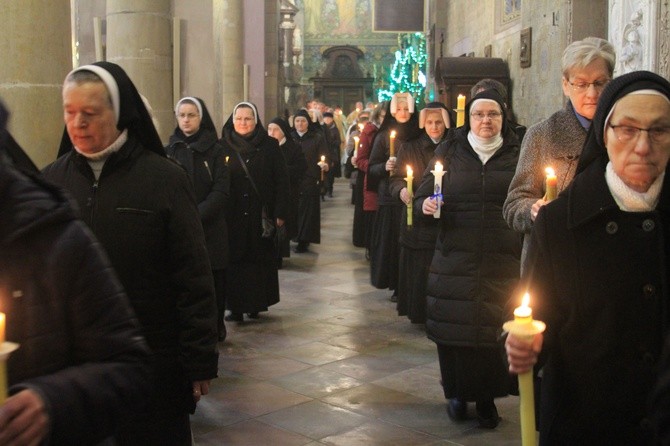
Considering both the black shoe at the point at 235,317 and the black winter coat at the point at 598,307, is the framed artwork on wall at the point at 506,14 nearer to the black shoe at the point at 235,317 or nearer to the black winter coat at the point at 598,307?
the black shoe at the point at 235,317

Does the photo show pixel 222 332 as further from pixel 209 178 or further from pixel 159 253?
pixel 159 253

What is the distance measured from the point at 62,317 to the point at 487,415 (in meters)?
4.45

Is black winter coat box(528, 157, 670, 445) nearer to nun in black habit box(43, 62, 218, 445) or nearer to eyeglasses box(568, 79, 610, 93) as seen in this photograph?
nun in black habit box(43, 62, 218, 445)

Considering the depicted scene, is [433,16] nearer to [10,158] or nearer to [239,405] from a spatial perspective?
[239,405]

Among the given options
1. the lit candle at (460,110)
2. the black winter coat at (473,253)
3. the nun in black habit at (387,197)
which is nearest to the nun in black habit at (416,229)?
the nun in black habit at (387,197)

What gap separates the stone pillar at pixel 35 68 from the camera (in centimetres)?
596

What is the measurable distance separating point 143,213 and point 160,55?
6.28m

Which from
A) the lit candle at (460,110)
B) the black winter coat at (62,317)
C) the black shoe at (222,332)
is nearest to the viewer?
the black winter coat at (62,317)

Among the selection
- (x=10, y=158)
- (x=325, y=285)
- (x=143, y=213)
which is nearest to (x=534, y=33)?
(x=325, y=285)

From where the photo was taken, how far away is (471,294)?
6.14m

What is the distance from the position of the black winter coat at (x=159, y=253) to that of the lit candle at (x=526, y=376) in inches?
63.7

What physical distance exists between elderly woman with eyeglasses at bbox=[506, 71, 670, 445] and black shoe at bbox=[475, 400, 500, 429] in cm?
321

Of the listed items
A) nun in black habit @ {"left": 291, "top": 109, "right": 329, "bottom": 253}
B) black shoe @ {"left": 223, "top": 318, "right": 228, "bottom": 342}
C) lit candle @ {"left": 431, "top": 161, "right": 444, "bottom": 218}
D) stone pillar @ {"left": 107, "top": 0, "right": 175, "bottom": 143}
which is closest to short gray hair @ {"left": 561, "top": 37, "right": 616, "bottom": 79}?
lit candle @ {"left": 431, "top": 161, "right": 444, "bottom": 218}

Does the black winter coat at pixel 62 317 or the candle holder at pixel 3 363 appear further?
the black winter coat at pixel 62 317
